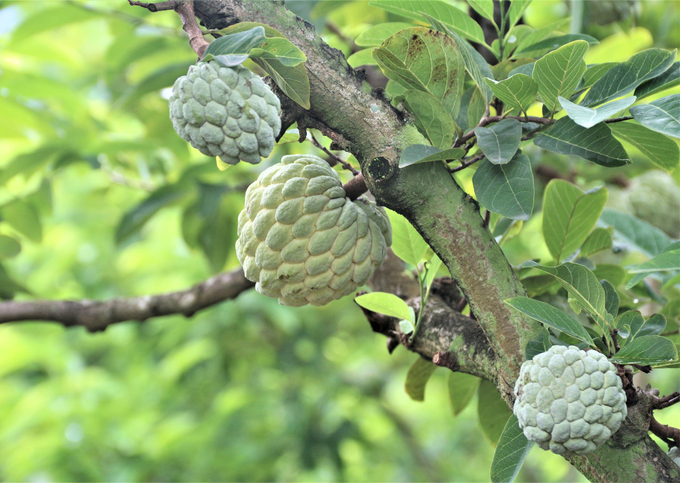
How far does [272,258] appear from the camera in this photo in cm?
78

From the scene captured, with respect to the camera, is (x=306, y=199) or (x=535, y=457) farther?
(x=535, y=457)

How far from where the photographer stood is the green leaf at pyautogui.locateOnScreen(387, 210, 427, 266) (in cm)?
95

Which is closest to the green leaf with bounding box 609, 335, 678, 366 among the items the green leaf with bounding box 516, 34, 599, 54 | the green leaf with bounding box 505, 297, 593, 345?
the green leaf with bounding box 505, 297, 593, 345

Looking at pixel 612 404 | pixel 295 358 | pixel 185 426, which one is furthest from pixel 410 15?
pixel 295 358

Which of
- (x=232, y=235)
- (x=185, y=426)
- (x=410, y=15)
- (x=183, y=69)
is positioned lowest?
(x=185, y=426)

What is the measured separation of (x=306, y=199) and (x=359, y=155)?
11cm

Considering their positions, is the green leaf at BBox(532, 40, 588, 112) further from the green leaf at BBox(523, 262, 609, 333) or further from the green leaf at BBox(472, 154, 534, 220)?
the green leaf at BBox(523, 262, 609, 333)

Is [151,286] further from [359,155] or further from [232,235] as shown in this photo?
[359,155]

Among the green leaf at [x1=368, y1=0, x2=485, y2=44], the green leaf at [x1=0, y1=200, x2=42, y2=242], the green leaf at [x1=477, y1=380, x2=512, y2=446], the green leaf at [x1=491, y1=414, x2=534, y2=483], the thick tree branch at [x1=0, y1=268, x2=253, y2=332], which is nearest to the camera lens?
the green leaf at [x1=491, y1=414, x2=534, y2=483]

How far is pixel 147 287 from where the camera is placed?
3.30 m

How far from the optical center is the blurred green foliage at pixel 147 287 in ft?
5.83

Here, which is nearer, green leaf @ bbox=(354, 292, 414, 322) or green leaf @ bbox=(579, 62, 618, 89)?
green leaf @ bbox=(579, 62, 618, 89)

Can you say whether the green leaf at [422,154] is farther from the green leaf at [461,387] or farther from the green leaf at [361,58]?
the green leaf at [461,387]

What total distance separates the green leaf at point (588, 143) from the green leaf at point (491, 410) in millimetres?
532
